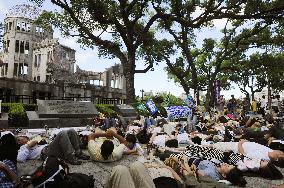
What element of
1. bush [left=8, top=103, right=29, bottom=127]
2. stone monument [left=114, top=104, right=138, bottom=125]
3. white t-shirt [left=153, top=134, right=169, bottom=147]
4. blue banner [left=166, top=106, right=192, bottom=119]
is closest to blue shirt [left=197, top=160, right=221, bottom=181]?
white t-shirt [left=153, top=134, right=169, bottom=147]

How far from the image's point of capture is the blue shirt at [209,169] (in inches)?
248

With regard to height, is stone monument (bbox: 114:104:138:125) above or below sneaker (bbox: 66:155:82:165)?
above

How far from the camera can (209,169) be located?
642 centimetres

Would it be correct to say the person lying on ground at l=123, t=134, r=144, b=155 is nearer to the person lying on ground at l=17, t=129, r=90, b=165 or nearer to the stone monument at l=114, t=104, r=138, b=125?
the person lying on ground at l=17, t=129, r=90, b=165

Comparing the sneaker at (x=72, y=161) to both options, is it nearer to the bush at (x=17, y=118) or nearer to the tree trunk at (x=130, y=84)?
the bush at (x=17, y=118)

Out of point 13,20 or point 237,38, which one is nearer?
point 237,38

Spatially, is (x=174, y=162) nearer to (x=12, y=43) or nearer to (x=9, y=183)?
(x=9, y=183)

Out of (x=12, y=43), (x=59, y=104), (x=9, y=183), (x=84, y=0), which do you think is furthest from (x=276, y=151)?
(x=12, y=43)

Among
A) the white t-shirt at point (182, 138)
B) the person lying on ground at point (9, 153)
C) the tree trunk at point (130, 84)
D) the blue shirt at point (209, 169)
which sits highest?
the tree trunk at point (130, 84)

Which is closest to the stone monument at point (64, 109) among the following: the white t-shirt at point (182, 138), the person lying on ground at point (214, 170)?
the white t-shirt at point (182, 138)

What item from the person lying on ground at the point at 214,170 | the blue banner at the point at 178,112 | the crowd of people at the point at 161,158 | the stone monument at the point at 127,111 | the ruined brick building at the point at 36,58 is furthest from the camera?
the ruined brick building at the point at 36,58

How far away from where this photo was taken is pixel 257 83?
1876 inches

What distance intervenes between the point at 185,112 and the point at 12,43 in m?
30.1

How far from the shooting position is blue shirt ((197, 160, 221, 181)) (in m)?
6.30
